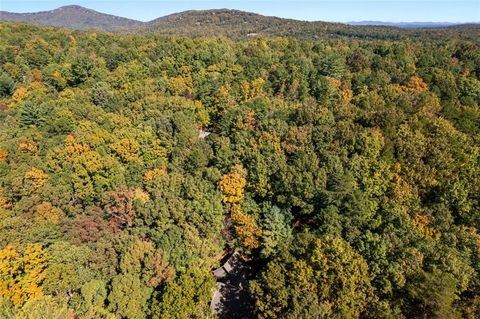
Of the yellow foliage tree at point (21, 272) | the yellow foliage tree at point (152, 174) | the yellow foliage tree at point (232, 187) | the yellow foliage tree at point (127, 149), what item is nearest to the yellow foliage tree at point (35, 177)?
the yellow foliage tree at point (127, 149)

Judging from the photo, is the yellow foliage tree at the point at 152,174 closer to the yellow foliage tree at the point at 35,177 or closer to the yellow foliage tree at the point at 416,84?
the yellow foliage tree at the point at 35,177

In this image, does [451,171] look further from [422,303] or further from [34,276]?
[34,276]

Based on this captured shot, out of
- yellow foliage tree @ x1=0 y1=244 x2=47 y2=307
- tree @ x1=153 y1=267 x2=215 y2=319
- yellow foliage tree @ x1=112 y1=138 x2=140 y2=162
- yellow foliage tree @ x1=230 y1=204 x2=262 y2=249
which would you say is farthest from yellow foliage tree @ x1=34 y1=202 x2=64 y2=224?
yellow foliage tree @ x1=230 y1=204 x2=262 y2=249

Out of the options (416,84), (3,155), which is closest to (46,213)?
(3,155)

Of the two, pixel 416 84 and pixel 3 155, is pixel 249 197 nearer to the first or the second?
pixel 3 155

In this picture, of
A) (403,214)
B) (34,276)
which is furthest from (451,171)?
(34,276)
